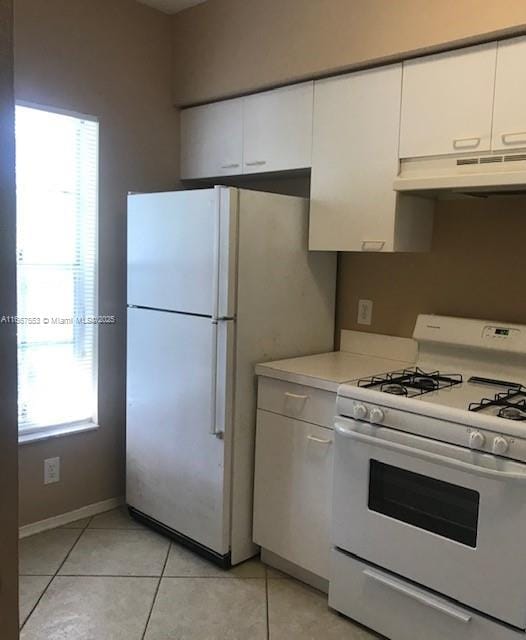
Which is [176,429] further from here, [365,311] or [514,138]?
[514,138]

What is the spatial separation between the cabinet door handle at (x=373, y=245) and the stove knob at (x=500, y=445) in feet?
3.01

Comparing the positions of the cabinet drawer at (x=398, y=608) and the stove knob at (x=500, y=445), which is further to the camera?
the cabinet drawer at (x=398, y=608)

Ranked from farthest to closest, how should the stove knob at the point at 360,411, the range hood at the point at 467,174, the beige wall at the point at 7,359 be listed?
the stove knob at the point at 360,411, the range hood at the point at 467,174, the beige wall at the point at 7,359

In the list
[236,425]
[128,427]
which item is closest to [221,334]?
[236,425]

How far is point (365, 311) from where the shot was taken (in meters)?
2.85

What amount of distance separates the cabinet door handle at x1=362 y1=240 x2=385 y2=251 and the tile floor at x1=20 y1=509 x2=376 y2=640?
142 centimetres

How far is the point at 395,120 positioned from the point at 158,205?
1.09 meters

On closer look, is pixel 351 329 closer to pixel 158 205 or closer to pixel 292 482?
pixel 292 482

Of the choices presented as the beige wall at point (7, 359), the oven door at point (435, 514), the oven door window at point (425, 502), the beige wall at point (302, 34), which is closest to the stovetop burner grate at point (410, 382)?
the oven door at point (435, 514)

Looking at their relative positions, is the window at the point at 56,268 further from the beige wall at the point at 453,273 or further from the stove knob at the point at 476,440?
the stove knob at the point at 476,440

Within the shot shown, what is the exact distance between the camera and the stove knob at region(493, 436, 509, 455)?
5.74 feet

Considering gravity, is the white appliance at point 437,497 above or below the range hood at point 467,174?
below

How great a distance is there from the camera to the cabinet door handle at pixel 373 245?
2.38 metres

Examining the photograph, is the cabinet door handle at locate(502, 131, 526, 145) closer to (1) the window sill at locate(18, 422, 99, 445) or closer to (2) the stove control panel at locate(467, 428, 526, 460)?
(2) the stove control panel at locate(467, 428, 526, 460)
